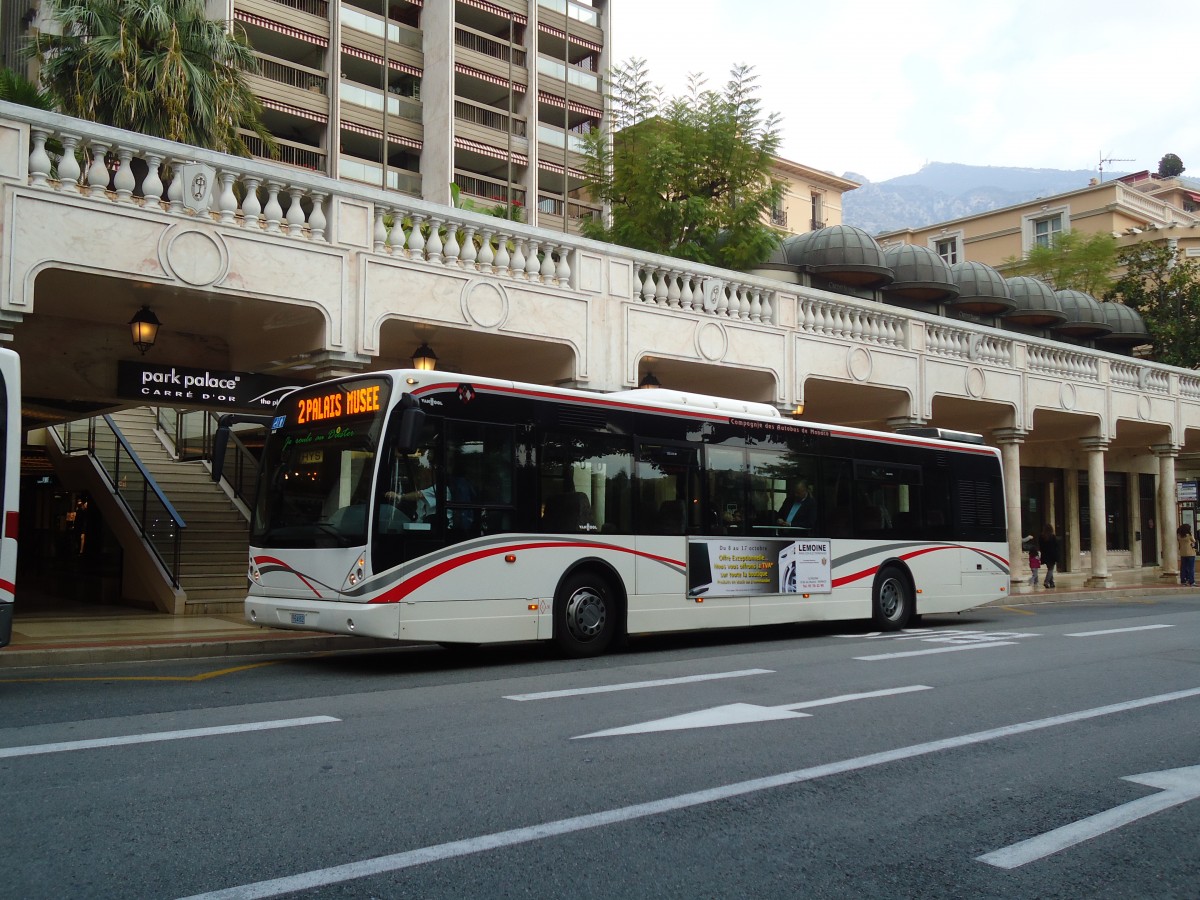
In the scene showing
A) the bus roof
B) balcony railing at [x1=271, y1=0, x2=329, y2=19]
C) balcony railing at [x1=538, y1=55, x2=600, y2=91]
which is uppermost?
balcony railing at [x1=538, y1=55, x2=600, y2=91]

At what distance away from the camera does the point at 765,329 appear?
1947 cm

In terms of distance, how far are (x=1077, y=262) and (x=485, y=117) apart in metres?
30.5

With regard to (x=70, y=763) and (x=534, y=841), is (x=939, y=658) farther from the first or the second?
(x=70, y=763)

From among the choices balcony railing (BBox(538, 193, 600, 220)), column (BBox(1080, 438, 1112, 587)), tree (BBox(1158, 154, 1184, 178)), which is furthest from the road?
tree (BBox(1158, 154, 1184, 178))

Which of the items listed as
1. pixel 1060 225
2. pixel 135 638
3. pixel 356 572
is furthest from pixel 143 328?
pixel 1060 225

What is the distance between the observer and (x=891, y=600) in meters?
16.0

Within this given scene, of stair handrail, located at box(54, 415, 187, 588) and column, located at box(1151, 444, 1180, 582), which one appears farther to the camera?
column, located at box(1151, 444, 1180, 582)

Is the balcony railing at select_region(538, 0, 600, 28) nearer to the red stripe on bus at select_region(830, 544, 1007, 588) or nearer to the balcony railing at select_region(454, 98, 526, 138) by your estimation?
the balcony railing at select_region(454, 98, 526, 138)

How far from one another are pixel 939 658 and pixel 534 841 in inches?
325

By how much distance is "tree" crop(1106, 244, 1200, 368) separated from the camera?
35625 mm

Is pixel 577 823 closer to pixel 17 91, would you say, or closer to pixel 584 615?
pixel 584 615

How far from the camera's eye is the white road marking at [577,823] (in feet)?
13.4

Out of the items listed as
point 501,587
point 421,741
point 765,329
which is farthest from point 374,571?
point 765,329

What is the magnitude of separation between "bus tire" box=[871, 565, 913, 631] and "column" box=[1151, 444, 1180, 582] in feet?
65.3
